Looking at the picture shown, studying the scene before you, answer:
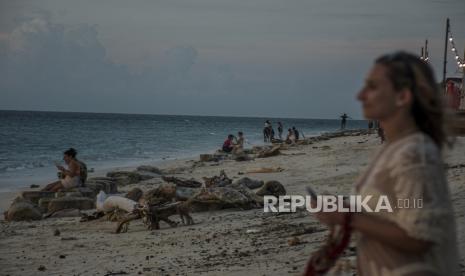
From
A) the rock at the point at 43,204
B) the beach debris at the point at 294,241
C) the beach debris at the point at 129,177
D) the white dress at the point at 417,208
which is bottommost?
the beach debris at the point at 129,177

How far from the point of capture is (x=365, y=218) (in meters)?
2.16

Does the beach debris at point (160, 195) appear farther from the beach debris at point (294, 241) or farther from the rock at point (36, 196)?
the rock at point (36, 196)

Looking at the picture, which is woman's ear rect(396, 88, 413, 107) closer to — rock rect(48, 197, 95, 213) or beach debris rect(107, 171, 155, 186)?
rock rect(48, 197, 95, 213)

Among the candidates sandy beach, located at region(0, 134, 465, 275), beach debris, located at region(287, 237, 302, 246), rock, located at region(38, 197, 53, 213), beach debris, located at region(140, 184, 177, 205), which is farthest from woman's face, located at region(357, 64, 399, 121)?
rock, located at region(38, 197, 53, 213)

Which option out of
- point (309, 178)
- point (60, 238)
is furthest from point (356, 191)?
point (309, 178)

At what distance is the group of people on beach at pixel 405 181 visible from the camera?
2.06 m

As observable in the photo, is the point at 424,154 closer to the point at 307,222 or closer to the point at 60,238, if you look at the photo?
the point at 307,222

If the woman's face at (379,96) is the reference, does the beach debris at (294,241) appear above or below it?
below

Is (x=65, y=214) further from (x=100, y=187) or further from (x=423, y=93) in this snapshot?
(x=423, y=93)

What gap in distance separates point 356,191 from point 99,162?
97.6 ft

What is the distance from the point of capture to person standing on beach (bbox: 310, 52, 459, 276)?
2.06 metres

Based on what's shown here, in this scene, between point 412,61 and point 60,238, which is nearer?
point 412,61

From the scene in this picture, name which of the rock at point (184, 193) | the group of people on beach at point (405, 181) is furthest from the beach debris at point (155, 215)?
the group of people on beach at point (405, 181)

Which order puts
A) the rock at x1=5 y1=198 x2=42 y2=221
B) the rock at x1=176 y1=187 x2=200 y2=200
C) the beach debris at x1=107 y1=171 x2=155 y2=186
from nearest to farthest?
the rock at x1=176 y1=187 x2=200 y2=200 < the rock at x1=5 y1=198 x2=42 y2=221 < the beach debris at x1=107 y1=171 x2=155 y2=186
